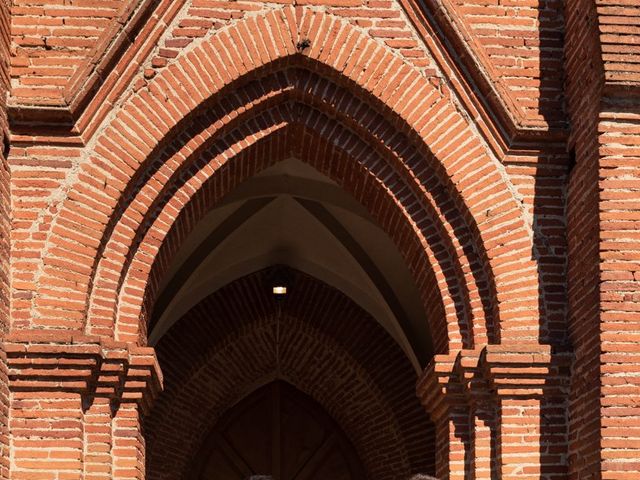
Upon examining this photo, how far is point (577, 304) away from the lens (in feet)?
30.9

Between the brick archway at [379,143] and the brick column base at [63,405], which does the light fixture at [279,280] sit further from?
the brick column base at [63,405]

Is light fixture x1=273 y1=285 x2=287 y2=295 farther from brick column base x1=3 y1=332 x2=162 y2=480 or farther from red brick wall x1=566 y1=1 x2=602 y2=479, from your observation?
red brick wall x1=566 y1=1 x2=602 y2=479

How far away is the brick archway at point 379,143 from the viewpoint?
9492 millimetres

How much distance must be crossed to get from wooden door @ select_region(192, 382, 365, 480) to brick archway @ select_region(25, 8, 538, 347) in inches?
211

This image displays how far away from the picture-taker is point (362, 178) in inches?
405

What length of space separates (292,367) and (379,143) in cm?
510

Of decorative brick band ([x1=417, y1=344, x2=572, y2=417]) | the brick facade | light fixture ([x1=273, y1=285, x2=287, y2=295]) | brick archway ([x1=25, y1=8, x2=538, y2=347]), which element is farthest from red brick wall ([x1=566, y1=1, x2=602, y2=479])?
light fixture ([x1=273, y1=285, x2=287, y2=295])

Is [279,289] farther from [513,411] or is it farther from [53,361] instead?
[53,361]

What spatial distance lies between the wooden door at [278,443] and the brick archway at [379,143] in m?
5.35

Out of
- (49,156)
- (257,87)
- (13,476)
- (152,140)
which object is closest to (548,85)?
(257,87)

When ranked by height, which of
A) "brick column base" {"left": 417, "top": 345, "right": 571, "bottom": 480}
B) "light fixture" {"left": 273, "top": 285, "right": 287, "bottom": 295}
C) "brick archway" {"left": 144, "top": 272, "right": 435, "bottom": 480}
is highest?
"light fixture" {"left": 273, "top": 285, "right": 287, "bottom": 295}

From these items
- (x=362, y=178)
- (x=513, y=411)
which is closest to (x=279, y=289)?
(x=362, y=178)

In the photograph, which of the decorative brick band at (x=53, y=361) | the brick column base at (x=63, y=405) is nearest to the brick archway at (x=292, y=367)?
the brick column base at (x=63, y=405)

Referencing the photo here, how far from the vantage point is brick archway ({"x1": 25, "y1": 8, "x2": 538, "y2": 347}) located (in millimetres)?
9492
